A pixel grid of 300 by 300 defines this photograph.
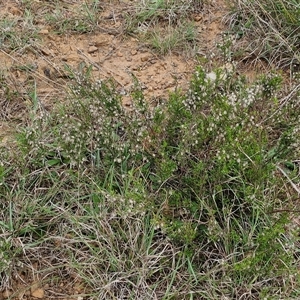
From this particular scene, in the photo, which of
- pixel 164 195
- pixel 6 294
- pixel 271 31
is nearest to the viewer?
pixel 6 294

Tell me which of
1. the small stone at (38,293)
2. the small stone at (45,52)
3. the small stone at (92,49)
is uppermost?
the small stone at (92,49)

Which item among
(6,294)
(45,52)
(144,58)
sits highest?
(144,58)

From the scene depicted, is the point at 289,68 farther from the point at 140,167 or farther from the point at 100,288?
the point at 100,288

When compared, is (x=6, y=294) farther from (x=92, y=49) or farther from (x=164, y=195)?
(x=92, y=49)

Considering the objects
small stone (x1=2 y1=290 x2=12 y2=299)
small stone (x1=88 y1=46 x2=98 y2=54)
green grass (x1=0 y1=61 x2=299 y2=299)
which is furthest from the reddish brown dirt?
small stone (x1=2 y1=290 x2=12 y2=299)

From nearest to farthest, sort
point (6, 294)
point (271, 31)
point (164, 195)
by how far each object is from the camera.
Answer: point (6, 294), point (164, 195), point (271, 31)

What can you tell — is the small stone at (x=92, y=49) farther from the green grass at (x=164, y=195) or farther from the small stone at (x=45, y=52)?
the green grass at (x=164, y=195)

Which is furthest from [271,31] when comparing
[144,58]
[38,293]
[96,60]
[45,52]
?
[38,293]

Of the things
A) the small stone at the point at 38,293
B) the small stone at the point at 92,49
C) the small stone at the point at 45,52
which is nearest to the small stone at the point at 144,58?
the small stone at the point at 92,49

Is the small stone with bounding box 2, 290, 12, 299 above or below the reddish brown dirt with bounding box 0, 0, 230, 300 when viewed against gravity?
below

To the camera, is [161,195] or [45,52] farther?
[45,52]

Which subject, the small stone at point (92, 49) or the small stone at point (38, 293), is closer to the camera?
the small stone at point (38, 293)

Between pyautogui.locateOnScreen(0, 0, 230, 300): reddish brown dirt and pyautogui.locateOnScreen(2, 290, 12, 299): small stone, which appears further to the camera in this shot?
pyautogui.locateOnScreen(0, 0, 230, 300): reddish brown dirt

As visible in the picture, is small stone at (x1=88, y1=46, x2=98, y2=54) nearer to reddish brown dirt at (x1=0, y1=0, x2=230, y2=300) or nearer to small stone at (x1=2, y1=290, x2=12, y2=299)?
reddish brown dirt at (x1=0, y1=0, x2=230, y2=300)
